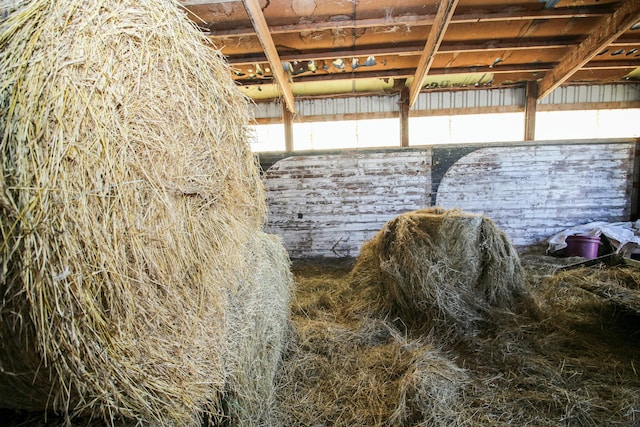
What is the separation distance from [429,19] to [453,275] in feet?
10.4

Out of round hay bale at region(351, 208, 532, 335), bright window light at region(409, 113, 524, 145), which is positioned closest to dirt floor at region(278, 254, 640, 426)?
Result: round hay bale at region(351, 208, 532, 335)

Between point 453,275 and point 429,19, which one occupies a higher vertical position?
point 429,19

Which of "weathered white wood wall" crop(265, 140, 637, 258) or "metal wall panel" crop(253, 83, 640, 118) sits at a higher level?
"metal wall panel" crop(253, 83, 640, 118)

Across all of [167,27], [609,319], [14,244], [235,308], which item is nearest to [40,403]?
[14,244]

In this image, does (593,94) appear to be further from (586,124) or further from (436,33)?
(436,33)

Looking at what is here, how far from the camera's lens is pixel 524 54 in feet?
14.8

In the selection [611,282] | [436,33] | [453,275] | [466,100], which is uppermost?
[436,33]

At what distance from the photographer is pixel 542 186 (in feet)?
16.4

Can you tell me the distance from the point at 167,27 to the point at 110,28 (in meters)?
0.27

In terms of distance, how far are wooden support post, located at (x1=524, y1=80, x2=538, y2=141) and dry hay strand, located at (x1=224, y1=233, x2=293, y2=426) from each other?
20.7ft

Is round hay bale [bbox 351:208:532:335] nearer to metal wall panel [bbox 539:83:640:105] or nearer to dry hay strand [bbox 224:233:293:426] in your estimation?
dry hay strand [bbox 224:233:293:426]

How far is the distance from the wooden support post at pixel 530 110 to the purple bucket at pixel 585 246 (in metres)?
2.40

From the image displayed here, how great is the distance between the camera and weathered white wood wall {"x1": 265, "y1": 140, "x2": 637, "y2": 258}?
4957 millimetres

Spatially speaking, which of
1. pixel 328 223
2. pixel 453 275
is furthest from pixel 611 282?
pixel 328 223
